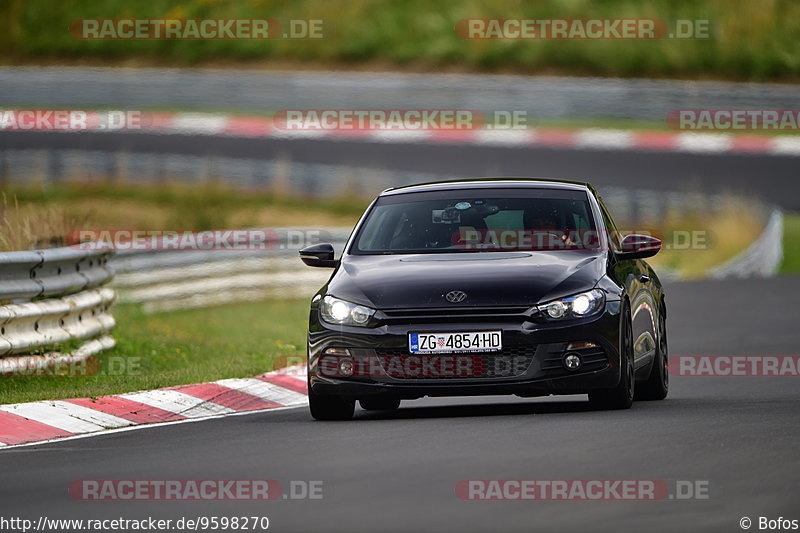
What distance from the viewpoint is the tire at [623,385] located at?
1074 centimetres

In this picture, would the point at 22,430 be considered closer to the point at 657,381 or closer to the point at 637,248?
the point at 637,248

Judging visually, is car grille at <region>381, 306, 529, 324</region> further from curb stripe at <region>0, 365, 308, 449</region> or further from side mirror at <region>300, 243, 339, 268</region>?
curb stripe at <region>0, 365, 308, 449</region>

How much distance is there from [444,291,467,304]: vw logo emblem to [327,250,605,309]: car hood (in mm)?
20

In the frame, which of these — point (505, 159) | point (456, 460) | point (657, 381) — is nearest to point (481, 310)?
point (456, 460)

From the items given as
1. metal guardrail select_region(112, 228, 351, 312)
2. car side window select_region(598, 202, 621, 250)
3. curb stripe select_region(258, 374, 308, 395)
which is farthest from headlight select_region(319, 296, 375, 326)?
metal guardrail select_region(112, 228, 351, 312)

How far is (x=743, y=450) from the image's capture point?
347 inches

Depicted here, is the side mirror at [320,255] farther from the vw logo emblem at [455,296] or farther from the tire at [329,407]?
the vw logo emblem at [455,296]

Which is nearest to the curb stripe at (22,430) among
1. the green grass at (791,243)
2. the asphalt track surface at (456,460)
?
the asphalt track surface at (456,460)

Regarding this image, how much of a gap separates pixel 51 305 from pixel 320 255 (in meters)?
2.82

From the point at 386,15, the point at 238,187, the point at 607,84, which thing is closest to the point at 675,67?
the point at 607,84

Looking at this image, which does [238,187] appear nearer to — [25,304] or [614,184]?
[614,184]

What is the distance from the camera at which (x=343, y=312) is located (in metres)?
10.8

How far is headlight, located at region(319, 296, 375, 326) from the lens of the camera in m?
10.7

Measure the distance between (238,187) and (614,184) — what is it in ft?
21.9
